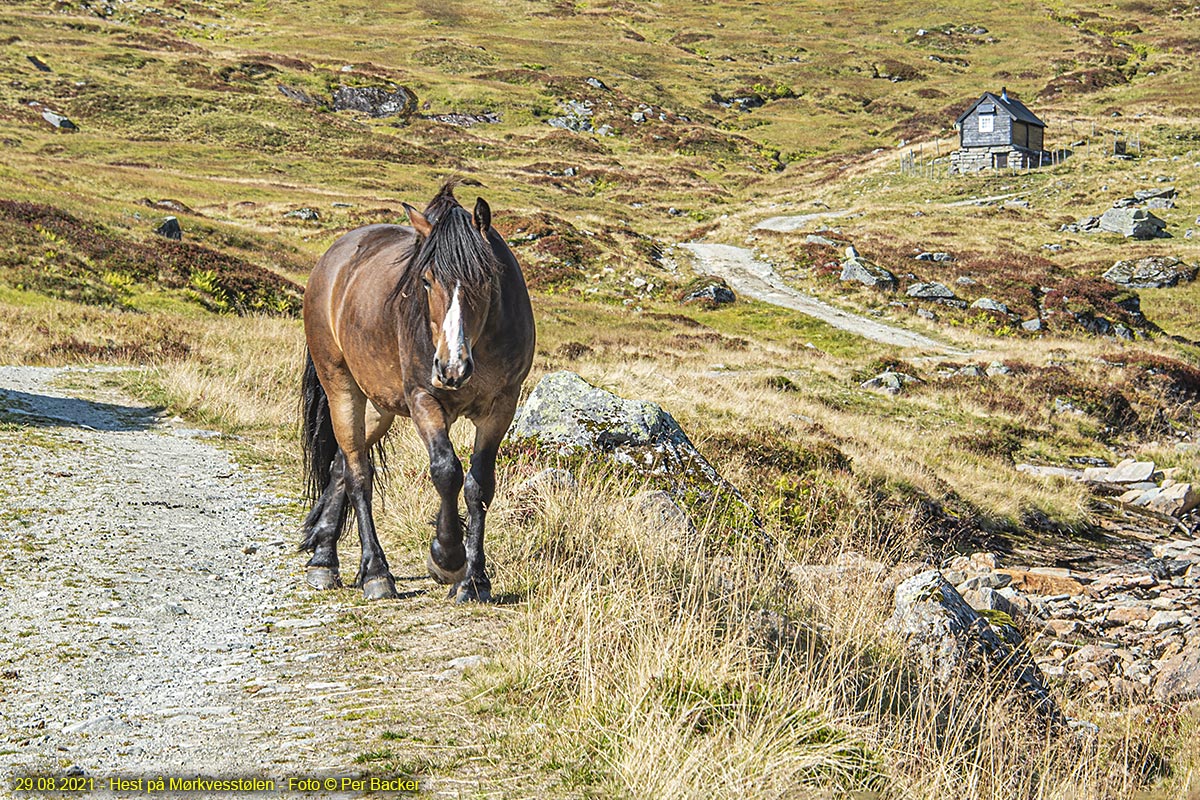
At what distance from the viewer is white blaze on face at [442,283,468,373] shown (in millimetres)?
5387

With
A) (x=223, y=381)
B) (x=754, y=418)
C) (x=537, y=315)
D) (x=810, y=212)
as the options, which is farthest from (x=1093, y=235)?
(x=223, y=381)

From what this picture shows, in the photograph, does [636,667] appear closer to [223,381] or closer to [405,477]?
[405,477]

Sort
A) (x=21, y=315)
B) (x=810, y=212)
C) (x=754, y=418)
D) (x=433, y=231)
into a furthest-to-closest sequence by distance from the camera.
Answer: (x=810, y=212) → (x=21, y=315) → (x=754, y=418) → (x=433, y=231)

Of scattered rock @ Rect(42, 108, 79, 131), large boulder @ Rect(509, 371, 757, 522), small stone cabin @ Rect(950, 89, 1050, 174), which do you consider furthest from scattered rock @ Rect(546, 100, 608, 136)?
large boulder @ Rect(509, 371, 757, 522)

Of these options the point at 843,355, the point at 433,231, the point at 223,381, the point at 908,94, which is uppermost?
the point at 908,94

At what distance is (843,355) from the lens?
111ft

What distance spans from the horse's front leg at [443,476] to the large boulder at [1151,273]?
48.7 m

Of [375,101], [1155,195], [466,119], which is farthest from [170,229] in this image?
[375,101]

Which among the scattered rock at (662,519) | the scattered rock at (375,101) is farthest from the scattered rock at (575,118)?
the scattered rock at (662,519)

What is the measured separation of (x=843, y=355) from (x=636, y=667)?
30491 mm

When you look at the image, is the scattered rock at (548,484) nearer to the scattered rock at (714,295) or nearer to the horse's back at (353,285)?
the horse's back at (353,285)

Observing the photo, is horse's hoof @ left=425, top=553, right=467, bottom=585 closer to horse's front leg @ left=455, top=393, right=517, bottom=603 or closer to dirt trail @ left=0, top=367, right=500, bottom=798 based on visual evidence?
horse's front leg @ left=455, top=393, right=517, bottom=603

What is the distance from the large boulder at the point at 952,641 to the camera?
668 centimetres

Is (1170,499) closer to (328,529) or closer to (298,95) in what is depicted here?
(328,529)
